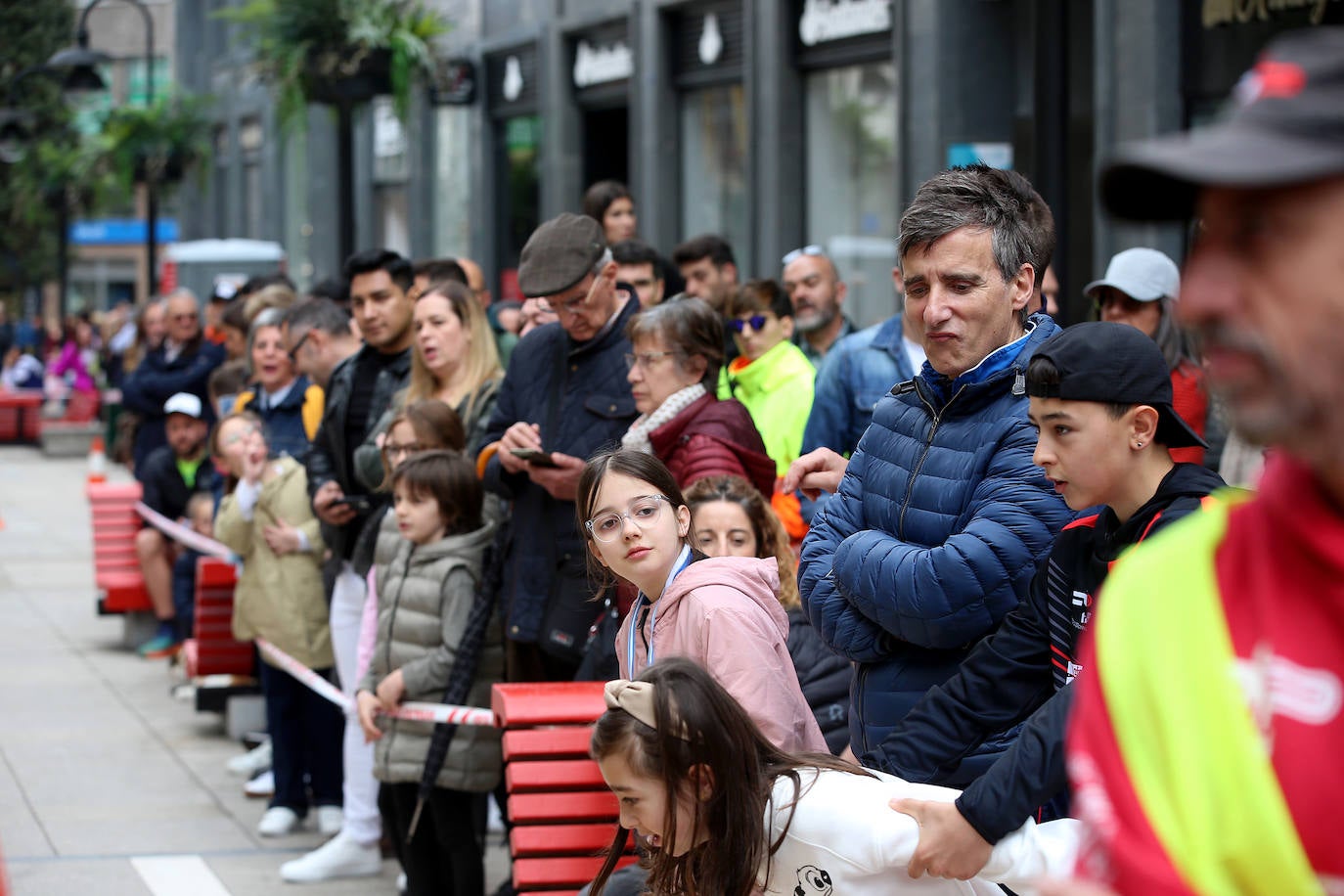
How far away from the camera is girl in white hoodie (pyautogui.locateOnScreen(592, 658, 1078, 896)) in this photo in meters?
3.38

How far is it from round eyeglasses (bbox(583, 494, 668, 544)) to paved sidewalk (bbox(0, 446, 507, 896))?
2.81 metres

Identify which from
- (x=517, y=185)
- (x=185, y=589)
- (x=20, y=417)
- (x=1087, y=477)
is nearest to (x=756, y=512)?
(x=1087, y=477)

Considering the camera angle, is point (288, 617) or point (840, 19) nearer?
point (288, 617)

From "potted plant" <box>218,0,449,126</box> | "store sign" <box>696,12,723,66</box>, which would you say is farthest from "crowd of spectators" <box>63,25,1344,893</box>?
"store sign" <box>696,12,723,66</box>

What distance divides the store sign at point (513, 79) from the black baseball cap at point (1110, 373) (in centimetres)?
1851

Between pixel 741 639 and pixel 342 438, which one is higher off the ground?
pixel 342 438

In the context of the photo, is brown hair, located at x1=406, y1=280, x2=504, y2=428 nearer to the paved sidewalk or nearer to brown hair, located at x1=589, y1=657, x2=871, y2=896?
the paved sidewalk

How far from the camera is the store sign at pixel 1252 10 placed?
920cm

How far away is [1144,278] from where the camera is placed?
6.32 meters

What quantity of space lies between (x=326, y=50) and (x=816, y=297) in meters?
7.81

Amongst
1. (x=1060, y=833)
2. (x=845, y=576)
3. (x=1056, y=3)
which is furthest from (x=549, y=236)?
(x=1060, y=833)

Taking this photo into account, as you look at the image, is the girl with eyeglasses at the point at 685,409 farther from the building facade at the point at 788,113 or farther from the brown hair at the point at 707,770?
the brown hair at the point at 707,770

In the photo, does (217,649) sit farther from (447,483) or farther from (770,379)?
(447,483)

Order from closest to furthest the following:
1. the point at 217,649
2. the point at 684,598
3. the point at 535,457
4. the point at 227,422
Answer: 1. the point at 684,598
2. the point at 535,457
3. the point at 227,422
4. the point at 217,649
